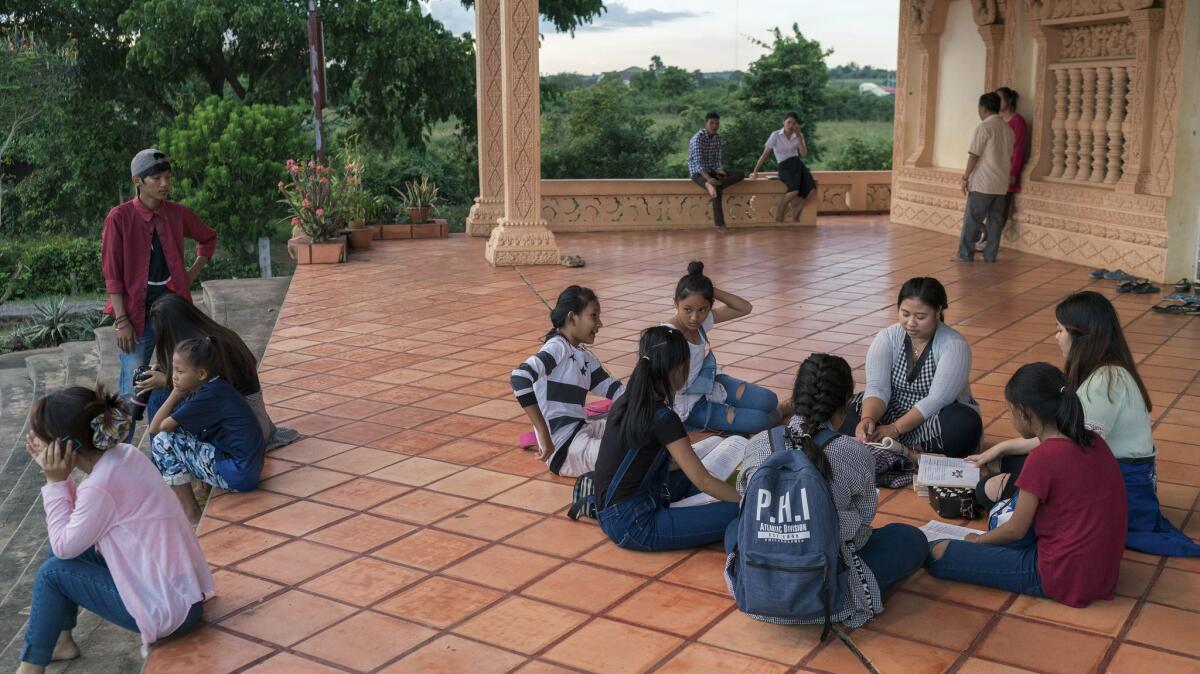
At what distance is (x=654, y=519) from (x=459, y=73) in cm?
1710

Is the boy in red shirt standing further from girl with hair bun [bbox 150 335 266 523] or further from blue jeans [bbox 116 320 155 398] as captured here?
girl with hair bun [bbox 150 335 266 523]

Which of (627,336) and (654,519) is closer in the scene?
(654,519)

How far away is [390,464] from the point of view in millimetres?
4723

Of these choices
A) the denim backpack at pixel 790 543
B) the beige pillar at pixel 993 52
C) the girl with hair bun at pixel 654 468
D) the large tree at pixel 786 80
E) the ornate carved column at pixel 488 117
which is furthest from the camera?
the large tree at pixel 786 80

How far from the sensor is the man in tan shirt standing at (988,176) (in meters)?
10.3

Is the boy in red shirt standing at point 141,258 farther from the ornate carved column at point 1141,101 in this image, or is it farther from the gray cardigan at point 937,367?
the ornate carved column at point 1141,101

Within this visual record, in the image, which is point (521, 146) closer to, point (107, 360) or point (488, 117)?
point (488, 117)

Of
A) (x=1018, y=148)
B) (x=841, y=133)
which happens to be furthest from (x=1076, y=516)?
(x=841, y=133)

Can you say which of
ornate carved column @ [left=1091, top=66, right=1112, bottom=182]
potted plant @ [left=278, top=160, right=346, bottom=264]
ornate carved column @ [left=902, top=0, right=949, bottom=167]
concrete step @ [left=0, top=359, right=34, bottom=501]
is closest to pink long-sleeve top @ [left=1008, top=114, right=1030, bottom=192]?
ornate carved column @ [left=1091, top=66, right=1112, bottom=182]

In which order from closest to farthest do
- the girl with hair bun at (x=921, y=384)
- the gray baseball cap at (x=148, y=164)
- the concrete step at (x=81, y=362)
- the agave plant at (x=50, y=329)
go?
the girl with hair bun at (x=921, y=384)
the gray baseball cap at (x=148, y=164)
the concrete step at (x=81, y=362)
the agave plant at (x=50, y=329)

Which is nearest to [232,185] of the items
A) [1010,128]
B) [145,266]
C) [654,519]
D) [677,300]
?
[1010,128]

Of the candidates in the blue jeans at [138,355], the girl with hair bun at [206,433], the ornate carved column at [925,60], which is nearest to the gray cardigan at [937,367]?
the girl with hair bun at [206,433]

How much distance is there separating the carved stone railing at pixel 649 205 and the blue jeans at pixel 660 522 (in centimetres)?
948

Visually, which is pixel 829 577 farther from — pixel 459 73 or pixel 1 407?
pixel 459 73
